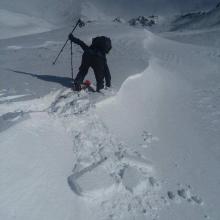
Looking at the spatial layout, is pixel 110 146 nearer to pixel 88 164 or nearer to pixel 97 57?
pixel 88 164

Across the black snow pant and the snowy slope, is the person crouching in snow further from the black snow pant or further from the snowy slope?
the snowy slope

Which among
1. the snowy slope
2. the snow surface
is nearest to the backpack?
the snow surface

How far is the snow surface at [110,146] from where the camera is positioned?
14.7ft

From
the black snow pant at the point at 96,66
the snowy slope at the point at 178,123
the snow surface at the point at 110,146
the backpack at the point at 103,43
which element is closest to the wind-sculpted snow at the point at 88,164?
Answer: the snow surface at the point at 110,146

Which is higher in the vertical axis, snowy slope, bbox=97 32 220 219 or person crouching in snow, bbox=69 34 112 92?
person crouching in snow, bbox=69 34 112 92

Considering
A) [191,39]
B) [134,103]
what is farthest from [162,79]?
[191,39]

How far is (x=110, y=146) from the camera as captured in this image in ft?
19.2

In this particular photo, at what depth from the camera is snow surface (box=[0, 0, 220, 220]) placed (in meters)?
4.47

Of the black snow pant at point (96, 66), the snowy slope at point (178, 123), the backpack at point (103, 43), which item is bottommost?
the snowy slope at point (178, 123)

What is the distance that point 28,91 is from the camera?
780 centimetres

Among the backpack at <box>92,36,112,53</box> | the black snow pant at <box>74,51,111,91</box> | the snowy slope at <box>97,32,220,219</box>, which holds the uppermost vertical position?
the backpack at <box>92,36,112,53</box>

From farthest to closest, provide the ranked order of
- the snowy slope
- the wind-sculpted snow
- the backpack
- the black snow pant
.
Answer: the black snow pant
the backpack
the snowy slope
the wind-sculpted snow

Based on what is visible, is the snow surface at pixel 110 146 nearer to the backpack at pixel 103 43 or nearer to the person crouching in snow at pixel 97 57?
the person crouching in snow at pixel 97 57

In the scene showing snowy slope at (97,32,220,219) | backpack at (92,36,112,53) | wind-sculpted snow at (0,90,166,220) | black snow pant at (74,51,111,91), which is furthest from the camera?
black snow pant at (74,51,111,91)
